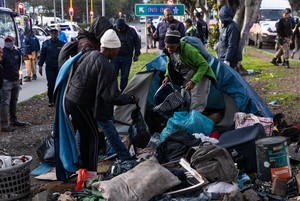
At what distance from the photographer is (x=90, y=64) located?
5.47 metres

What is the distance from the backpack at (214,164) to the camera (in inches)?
195

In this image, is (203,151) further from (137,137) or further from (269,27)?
(269,27)

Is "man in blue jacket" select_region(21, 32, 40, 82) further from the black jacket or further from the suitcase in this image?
the suitcase

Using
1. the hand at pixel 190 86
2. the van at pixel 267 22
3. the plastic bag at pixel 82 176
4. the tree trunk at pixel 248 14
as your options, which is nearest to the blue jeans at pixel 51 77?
the hand at pixel 190 86

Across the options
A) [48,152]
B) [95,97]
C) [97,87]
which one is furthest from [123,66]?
[97,87]

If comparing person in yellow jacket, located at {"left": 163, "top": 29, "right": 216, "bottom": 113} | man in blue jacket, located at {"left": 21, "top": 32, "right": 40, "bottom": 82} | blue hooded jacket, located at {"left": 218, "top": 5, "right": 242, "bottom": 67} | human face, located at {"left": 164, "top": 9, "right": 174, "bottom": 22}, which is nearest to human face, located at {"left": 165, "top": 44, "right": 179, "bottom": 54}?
person in yellow jacket, located at {"left": 163, "top": 29, "right": 216, "bottom": 113}

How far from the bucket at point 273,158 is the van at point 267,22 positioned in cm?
2043

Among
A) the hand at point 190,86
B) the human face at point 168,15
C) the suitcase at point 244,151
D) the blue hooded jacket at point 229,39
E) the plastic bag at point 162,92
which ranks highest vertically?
the human face at point 168,15

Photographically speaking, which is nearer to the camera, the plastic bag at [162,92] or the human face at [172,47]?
the human face at [172,47]

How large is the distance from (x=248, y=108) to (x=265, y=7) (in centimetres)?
2144

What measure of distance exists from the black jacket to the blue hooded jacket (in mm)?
4579

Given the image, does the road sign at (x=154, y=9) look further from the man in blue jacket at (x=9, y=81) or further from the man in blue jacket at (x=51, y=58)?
the man in blue jacket at (x=9, y=81)

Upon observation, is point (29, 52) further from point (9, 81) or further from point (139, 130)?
point (139, 130)

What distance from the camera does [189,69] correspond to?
6965 millimetres
